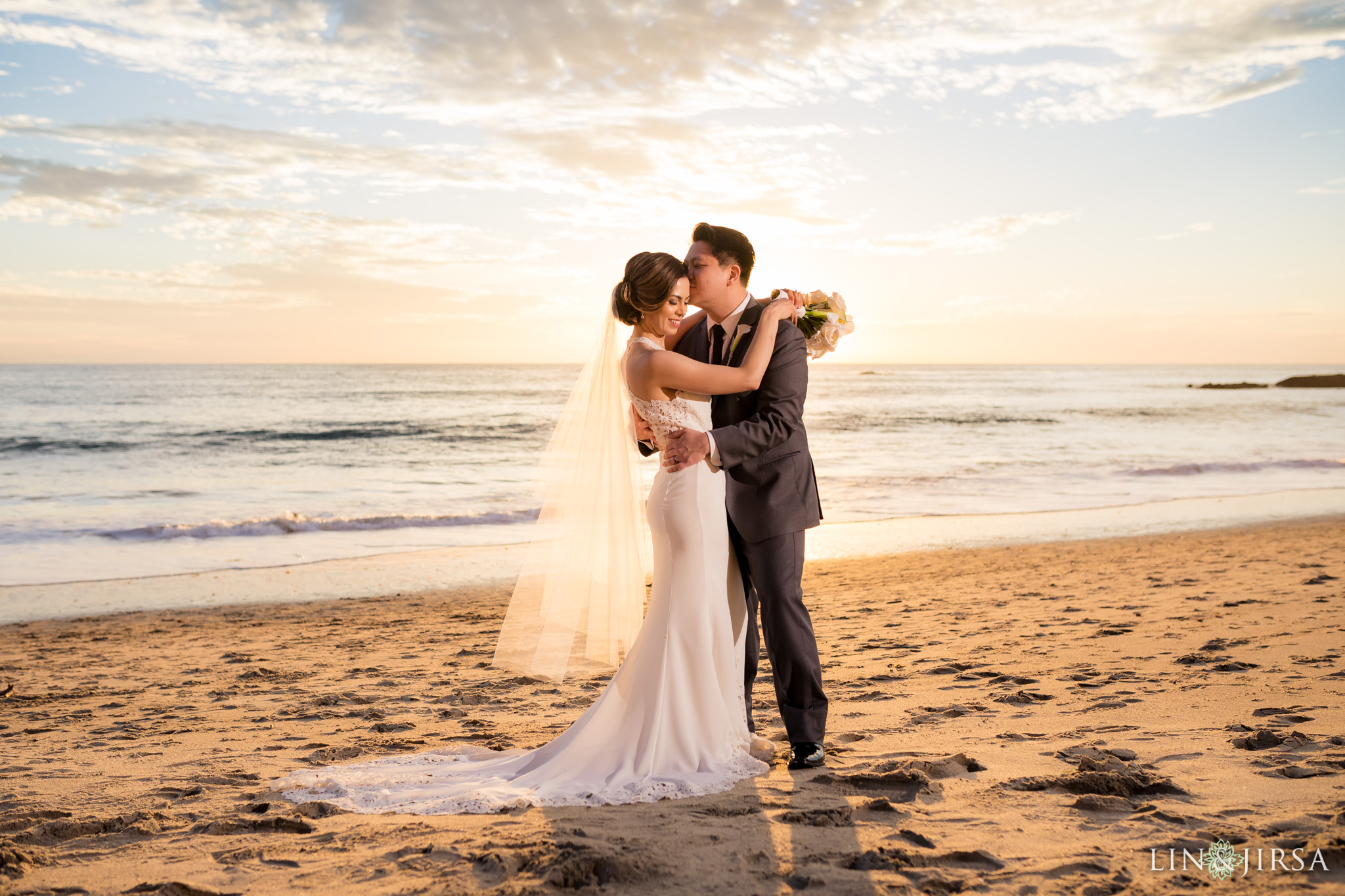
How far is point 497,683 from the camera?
5.84m

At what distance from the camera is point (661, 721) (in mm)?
3752

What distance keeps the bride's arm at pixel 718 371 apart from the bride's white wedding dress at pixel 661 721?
0.62 ft

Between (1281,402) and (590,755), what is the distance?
57307 mm

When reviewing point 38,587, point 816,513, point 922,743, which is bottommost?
point 38,587

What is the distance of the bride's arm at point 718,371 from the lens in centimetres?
375

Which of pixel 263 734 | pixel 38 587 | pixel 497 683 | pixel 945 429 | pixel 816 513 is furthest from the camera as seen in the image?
pixel 945 429

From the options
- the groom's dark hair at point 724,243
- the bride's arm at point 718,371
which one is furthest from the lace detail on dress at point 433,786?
the groom's dark hair at point 724,243

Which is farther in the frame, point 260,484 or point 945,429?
point 945,429

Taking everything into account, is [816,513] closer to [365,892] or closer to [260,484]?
[365,892]

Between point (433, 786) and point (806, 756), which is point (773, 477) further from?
point (433, 786)

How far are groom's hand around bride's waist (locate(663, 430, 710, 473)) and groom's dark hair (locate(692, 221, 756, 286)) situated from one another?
2.70 ft

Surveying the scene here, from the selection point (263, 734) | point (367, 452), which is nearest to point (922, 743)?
point (263, 734)

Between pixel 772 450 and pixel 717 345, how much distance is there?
2.00 feet

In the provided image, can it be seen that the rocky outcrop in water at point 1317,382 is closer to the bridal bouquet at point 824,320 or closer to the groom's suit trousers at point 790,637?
the bridal bouquet at point 824,320
